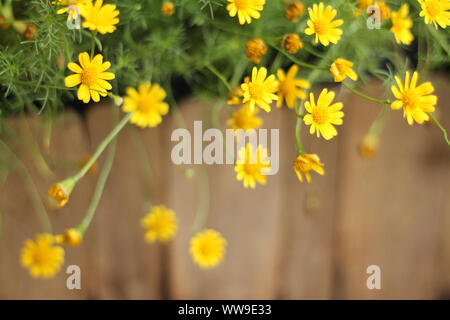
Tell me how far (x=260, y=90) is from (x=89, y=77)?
0.13m

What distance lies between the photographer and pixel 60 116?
521 millimetres

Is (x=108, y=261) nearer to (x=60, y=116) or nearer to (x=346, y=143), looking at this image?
(x=60, y=116)

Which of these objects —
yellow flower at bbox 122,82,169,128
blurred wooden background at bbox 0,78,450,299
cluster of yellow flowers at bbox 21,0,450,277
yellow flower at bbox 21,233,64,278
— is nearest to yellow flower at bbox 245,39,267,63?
cluster of yellow flowers at bbox 21,0,450,277

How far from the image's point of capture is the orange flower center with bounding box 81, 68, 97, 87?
321mm

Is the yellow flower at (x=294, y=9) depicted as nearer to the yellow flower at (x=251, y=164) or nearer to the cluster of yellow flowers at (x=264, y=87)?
the cluster of yellow flowers at (x=264, y=87)

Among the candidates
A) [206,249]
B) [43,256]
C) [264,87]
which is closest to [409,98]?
[264,87]

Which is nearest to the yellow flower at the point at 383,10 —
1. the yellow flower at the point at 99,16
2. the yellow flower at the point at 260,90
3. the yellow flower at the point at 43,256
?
the yellow flower at the point at 260,90

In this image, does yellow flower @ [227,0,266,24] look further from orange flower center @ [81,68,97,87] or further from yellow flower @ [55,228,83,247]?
yellow flower @ [55,228,83,247]

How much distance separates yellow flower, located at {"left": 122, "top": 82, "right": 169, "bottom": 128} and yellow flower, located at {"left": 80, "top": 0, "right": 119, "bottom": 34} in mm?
105

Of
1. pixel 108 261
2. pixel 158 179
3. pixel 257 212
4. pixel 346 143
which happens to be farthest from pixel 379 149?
pixel 108 261

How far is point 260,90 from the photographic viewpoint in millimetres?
338

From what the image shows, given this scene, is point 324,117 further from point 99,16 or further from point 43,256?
point 43,256

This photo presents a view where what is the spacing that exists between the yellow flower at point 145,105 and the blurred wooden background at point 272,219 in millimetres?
161

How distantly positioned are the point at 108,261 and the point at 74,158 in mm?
177
